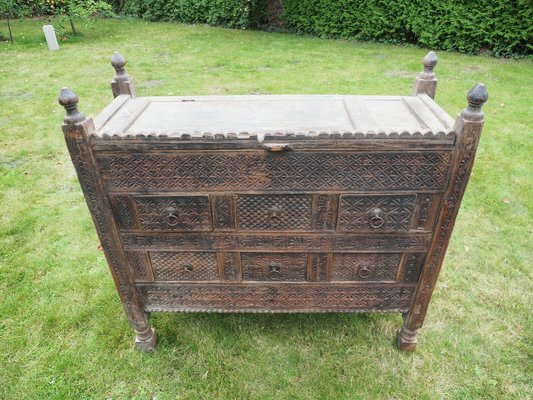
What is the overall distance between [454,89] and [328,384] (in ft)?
19.7

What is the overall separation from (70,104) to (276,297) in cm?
160

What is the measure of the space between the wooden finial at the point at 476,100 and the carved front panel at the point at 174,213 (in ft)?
4.33

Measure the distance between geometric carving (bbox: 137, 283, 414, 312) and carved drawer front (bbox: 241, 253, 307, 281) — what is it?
2.6 inches

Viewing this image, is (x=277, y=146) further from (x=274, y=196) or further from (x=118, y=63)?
(x=118, y=63)

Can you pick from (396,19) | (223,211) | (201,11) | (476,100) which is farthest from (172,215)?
(201,11)

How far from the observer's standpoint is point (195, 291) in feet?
7.92

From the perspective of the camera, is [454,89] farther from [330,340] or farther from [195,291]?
[195,291]

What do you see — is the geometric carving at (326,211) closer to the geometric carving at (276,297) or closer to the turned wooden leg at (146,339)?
the geometric carving at (276,297)

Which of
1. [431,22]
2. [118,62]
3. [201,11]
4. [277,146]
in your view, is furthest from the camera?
[201,11]

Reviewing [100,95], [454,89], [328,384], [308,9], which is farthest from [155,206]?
[308,9]

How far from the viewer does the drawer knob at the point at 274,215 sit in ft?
6.64

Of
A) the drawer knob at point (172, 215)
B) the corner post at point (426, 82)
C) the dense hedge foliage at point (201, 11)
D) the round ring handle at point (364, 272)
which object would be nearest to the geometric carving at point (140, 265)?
the drawer knob at point (172, 215)

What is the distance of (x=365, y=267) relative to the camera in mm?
2244

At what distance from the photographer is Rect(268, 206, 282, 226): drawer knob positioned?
2025mm
